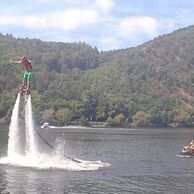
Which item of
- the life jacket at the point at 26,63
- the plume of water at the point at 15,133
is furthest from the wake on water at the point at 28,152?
the life jacket at the point at 26,63

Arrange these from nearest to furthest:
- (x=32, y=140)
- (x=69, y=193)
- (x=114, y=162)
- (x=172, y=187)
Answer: (x=69, y=193) < (x=172, y=187) < (x=32, y=140) < (x=114, y=162)

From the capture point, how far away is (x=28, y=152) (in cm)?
8906

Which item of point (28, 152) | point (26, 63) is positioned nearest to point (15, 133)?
point (28, 152)

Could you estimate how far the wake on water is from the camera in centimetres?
8522

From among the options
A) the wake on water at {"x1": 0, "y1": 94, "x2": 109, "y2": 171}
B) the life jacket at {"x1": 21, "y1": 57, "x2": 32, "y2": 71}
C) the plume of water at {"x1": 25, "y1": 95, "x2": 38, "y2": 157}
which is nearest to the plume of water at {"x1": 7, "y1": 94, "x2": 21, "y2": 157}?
the wake on water at {"x1": 0, "y1": 94, "x2": 109, "y2": 171}

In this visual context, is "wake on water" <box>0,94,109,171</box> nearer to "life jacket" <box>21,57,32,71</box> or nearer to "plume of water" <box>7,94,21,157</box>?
"plume of water" <box>7,94,21,157</box>

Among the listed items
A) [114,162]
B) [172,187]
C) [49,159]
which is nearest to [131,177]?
[172,187]

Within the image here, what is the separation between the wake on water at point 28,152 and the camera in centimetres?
8522

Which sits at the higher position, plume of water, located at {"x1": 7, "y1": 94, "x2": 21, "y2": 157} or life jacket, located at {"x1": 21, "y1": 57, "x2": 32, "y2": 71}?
life jacket, located at {"x1": 21, "y1": 57, "x2": 32, "y2": 71}

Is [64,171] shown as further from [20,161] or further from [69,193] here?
[69,193]

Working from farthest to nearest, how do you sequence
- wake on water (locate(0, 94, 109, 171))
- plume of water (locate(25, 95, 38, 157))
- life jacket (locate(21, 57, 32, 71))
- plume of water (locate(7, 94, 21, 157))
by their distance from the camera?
wake on water (locate(0, 94, 109, 171)), plume of water (locate(7, 94, 21, 157)), plume of water (locate(25, 95, 38, 157)), life jacket (locate(21, 57, 32, 71))

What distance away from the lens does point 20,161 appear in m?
89.2

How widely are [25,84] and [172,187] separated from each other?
82.5ft

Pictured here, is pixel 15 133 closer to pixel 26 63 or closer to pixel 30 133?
pixel 30 133
